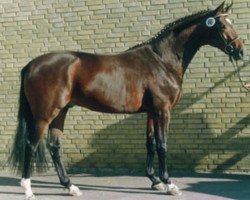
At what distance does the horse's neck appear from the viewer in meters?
6.37

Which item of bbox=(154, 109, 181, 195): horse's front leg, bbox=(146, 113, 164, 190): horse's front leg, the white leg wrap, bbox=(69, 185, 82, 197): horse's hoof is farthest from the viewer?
bbox=(146, 113, 164, 190): horse's front leg

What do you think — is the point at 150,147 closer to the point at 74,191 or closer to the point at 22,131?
the point at 74,191

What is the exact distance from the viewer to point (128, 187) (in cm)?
670

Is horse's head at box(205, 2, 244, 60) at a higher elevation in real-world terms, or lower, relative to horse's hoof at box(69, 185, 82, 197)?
higher

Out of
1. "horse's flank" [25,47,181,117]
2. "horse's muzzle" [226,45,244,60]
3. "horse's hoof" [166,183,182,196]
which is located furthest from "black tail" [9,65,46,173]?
"horse's muzzle" [226,45,244,60]

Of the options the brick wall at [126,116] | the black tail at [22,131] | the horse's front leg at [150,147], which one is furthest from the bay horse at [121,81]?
the brick wall at [126,116]

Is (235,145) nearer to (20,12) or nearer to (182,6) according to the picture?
(182,6)

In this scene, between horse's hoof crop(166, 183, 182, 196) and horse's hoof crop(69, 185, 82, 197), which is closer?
horse's hoof crop(166, 183, 182, 196)

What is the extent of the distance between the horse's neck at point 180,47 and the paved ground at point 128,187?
1570mm

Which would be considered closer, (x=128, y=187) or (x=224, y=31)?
(x=224, y=31)

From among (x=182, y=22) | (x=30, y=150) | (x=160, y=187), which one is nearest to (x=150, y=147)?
(x=160, y=187)

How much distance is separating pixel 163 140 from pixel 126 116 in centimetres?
165

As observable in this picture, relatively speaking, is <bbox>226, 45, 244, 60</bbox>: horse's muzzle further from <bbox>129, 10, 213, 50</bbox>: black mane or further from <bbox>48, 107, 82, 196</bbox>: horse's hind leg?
<bbox>48, 107, 82, 196</bbox>: horse's hind leg

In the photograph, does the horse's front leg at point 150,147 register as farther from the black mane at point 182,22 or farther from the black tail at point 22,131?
the black tail at point 22,131
